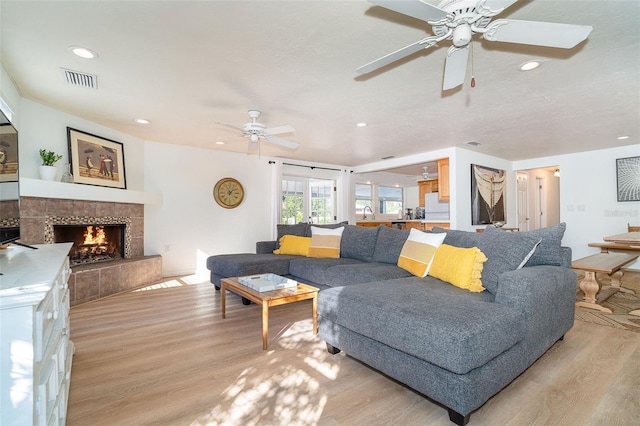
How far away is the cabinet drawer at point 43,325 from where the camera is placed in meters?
0.99

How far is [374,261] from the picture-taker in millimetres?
3686

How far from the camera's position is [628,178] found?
5.32 meters

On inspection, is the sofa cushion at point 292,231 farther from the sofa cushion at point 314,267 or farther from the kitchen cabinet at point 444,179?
the kitchen cabinet at point 444,179

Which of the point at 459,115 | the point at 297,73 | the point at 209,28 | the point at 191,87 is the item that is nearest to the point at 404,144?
the point at 459,115

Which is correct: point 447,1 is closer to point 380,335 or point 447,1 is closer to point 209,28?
point 209,28

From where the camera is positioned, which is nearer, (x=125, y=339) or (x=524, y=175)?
(x=125, y=339)

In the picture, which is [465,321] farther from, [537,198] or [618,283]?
[537,198]

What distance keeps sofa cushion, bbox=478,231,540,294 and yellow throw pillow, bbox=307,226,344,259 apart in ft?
6.96

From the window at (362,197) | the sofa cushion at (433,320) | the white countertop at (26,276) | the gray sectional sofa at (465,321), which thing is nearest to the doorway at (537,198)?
the window at (362,197)

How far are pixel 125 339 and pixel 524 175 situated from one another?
8.47 metres

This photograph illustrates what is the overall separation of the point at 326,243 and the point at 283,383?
7.71ft

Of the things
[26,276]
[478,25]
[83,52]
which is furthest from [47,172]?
[478,25]

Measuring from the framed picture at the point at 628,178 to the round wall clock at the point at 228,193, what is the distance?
Answer: 22.8 ft

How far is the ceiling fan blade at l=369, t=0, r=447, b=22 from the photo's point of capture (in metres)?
1.41
